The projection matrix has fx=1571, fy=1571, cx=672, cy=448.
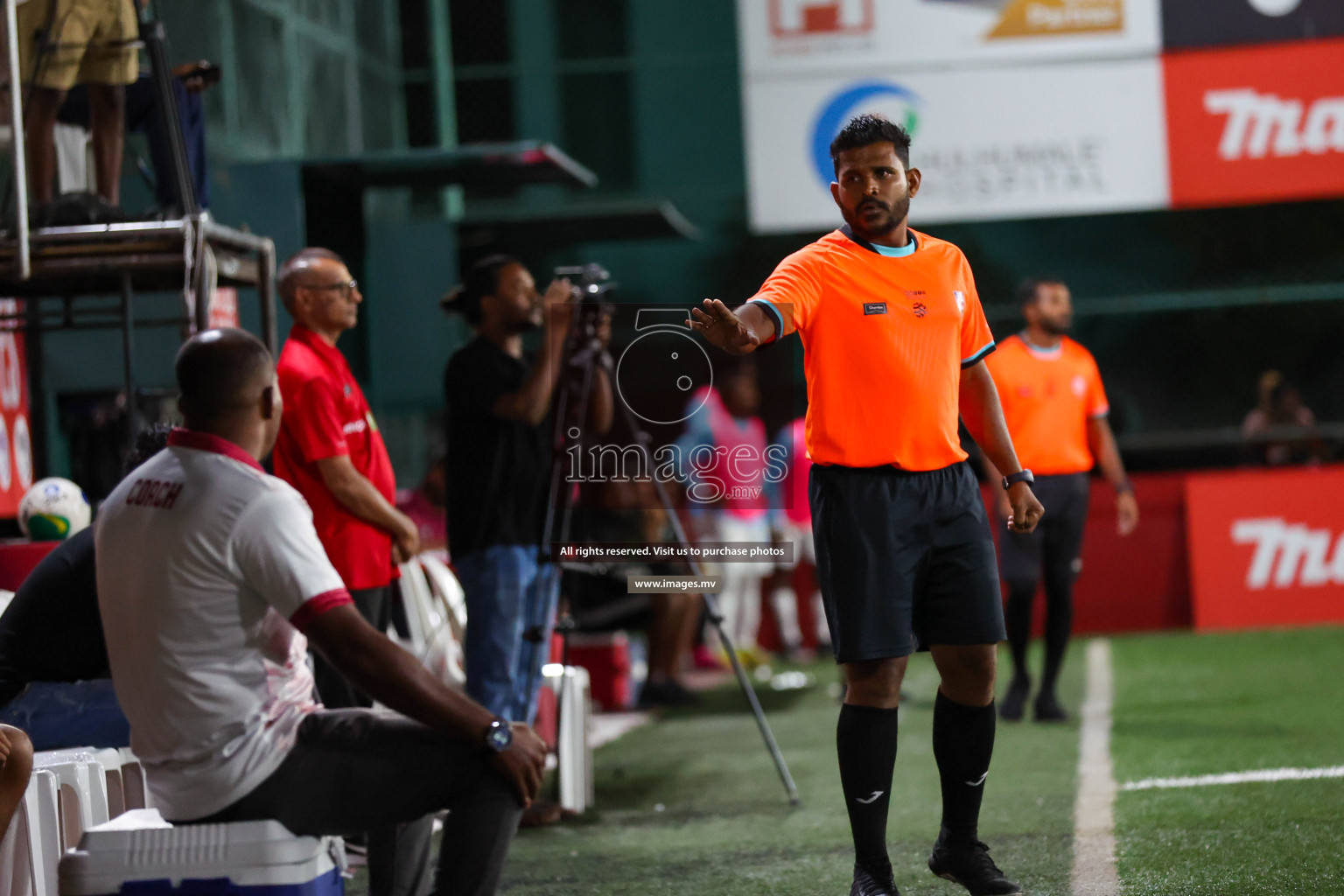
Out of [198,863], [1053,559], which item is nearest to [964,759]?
[198,863]

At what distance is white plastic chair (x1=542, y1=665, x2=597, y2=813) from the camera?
5629 millimetres

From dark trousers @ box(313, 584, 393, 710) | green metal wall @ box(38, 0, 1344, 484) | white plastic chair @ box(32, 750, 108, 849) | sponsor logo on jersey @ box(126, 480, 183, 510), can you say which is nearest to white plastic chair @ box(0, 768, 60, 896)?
white plastic chair @ box(32, 750, 108, 849)

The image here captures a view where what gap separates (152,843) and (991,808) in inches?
126

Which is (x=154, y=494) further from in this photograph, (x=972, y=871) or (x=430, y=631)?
(x=430, y=631)

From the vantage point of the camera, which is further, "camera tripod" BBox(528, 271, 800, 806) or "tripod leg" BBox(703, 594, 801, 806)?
"tripod leg" BBox(703, 594, 801, 806)

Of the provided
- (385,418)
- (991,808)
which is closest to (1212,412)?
(385,418)

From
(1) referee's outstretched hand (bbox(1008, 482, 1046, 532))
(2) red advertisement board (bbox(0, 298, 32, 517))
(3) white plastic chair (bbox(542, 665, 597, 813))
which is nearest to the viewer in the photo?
(1) referee's outstretched hand (bbox(1008, 482, 1046, 532))

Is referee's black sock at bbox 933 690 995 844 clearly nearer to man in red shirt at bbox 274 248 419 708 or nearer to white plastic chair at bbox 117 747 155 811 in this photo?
man in red shirt at bbox 274 248 419 708

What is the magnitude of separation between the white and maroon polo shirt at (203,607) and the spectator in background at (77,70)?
331 centimetres

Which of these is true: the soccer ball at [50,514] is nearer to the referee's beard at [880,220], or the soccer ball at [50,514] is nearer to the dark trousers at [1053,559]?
the referee's beard at [880,220]

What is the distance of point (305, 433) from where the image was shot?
4902mm

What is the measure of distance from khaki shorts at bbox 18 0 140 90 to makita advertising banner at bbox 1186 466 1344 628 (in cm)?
830

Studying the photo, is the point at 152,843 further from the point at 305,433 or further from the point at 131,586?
the point at 305,433

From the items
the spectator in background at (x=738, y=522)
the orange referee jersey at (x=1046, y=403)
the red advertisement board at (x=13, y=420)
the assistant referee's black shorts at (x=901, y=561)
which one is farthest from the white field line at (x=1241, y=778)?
the red advertisement board at (x=13, y=420)
